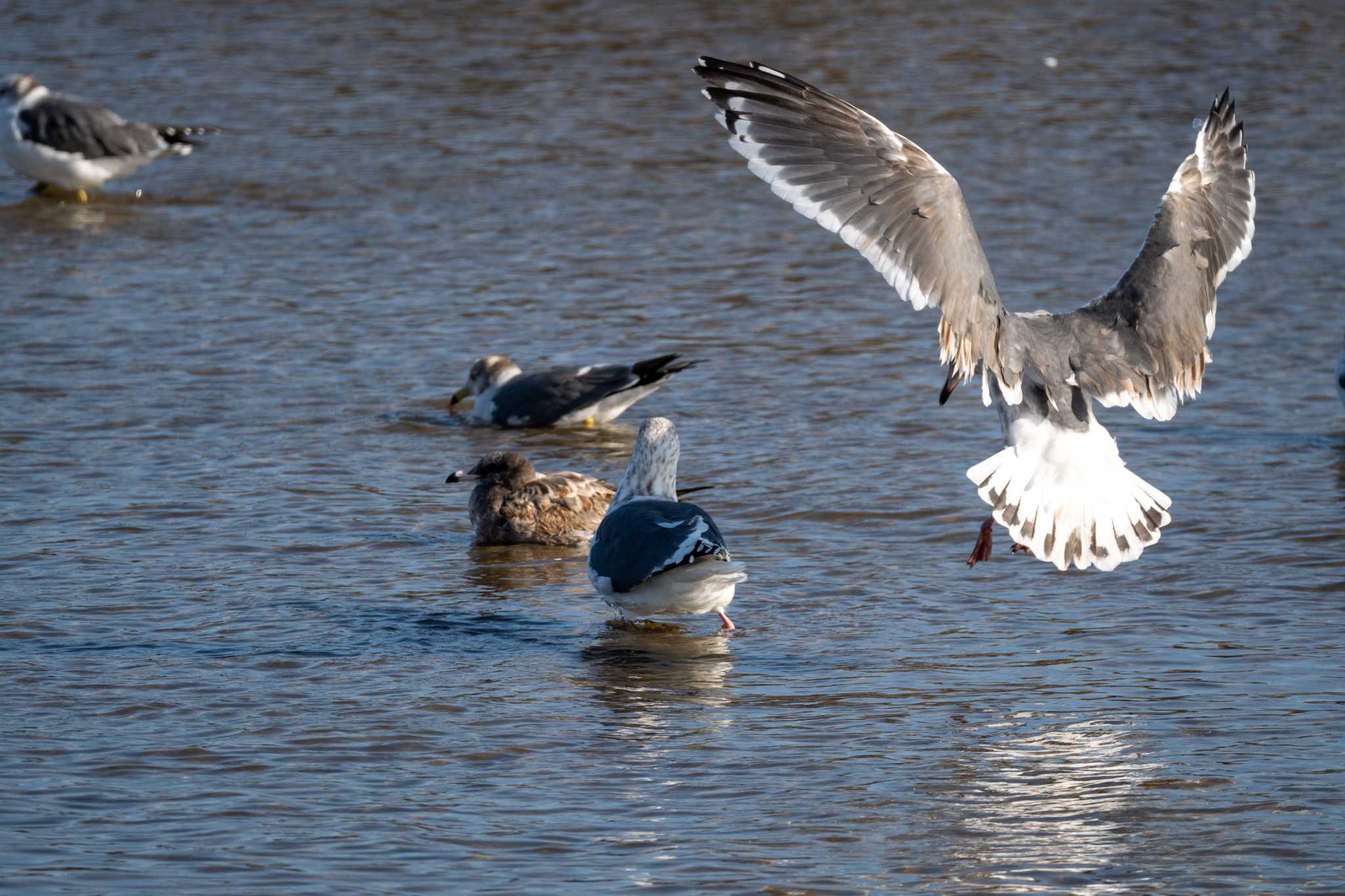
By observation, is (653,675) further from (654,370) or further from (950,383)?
(654,370)

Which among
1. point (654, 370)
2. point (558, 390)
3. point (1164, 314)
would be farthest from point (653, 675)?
point (558, 390)

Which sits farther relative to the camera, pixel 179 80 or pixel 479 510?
pixel 179 80

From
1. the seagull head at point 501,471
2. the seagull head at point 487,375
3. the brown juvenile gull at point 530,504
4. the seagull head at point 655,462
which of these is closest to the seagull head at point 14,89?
the seagull head at point 487,375

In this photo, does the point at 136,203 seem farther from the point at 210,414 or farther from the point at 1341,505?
the point at 1341,505

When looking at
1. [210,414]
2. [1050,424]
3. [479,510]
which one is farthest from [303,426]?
[1050,424]

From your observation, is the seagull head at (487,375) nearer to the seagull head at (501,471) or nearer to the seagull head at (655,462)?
the seagull head at (501,471)

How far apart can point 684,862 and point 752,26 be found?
15.4 m

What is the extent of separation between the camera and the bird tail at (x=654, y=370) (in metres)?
9.48

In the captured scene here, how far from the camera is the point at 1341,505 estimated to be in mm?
8047

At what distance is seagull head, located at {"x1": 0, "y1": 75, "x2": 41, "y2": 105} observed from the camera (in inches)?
571

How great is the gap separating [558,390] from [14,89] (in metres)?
6.91

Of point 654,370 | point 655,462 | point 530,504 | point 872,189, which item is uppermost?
point 872,189

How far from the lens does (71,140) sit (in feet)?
46.5

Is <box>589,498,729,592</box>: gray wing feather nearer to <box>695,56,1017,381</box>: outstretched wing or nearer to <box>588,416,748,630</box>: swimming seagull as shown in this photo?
<box>588,416,748,630</box>: swimming seagull
